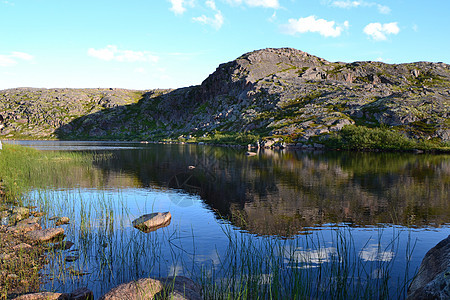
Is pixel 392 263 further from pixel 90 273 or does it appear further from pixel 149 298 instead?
pixel 90 273

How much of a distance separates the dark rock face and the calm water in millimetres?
2200

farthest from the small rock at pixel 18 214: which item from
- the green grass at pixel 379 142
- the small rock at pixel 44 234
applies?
the green grass at pixel 379 142

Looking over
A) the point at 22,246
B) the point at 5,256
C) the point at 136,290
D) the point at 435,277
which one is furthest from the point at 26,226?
the point at 435,277

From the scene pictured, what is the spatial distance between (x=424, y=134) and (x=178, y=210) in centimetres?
10397

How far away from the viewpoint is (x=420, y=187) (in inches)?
1355

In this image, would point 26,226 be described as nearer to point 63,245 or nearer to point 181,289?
point 63,245

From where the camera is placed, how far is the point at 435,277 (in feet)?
27.7

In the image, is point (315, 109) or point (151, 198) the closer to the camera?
point (151, 198)

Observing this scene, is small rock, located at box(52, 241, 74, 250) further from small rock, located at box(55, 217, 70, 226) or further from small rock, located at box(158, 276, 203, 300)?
small rock, located at box(158, 276, 203, 300)

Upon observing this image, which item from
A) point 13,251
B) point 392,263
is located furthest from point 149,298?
point 392,263

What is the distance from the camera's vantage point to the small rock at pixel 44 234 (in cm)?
1600

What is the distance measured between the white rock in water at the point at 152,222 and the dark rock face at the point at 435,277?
14.4m

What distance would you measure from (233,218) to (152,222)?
6.21 meters

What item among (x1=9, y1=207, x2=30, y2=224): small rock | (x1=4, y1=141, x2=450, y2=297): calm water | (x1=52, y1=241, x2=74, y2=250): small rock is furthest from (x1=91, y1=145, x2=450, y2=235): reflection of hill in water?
(x1=9, y1=207, x2=30, y2=224): small rock
